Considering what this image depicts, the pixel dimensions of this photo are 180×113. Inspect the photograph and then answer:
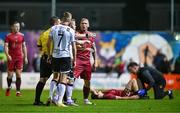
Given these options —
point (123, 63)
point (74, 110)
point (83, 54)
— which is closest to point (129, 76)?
point (123, 63)

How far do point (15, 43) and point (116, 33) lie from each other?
50.7 ft

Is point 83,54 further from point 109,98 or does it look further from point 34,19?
Result: point 34,19

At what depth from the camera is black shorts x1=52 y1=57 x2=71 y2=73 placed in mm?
15859

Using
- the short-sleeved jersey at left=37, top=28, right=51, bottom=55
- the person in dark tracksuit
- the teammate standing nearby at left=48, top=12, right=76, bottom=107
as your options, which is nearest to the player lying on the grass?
the person in dark tracksuit

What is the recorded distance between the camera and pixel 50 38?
16016 millimetres

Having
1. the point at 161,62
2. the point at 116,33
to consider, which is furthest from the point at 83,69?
the point at 116,33

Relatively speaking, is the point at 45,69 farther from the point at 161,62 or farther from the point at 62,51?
the point at 161,62

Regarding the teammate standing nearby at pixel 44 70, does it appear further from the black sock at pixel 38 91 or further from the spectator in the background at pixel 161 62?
the spectator in the background at pixel 161 62

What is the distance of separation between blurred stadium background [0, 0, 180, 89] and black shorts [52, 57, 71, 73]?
18.3 feet

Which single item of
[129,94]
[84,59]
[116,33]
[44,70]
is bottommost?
[129,94]

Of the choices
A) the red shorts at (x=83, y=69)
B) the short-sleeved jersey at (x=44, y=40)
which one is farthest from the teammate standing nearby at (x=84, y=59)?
the short-sleeved jersey at (x=44, y=40)

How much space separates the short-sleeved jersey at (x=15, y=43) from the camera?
→ 68.9ft

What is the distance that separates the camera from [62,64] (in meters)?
15.9

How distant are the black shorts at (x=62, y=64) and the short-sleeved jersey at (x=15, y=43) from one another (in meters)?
5.27
